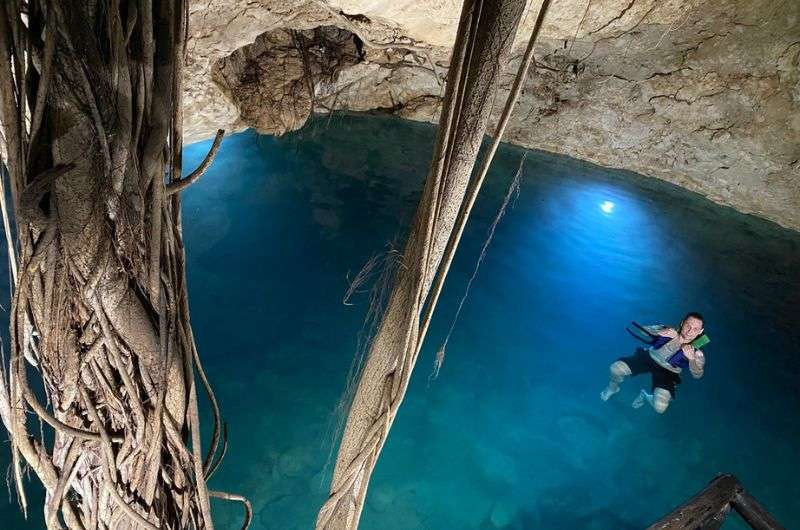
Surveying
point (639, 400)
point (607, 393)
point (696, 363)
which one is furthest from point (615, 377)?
point (696, 363)

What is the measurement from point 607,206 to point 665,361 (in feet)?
11.3

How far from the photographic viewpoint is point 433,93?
24.7 ft

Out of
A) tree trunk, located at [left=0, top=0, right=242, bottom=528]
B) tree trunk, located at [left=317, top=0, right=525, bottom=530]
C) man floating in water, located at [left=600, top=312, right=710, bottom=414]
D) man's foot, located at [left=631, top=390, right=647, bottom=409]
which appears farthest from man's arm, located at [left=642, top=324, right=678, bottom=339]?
tree trunk, located at [left=0, top=0, right=242, bottom=528]

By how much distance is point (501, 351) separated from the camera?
11.5ft

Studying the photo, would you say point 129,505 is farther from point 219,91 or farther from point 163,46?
point 219,91

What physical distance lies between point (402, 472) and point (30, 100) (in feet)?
7.87

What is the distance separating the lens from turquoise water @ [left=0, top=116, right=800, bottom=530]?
2.49 metres

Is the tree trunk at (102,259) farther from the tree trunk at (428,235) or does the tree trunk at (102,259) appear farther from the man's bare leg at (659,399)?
the man's bare leg at (659,399)

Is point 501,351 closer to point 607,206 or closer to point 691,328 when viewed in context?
point 691,328

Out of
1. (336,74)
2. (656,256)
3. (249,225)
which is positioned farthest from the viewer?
(336,74)

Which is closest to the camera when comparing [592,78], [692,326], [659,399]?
[692,326]

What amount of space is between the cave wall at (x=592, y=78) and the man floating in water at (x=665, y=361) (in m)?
2.73

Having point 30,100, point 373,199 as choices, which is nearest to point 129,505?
point 30,100

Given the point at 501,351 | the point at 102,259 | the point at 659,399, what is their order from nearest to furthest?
the point at 102,259 < the point at 659,399 < the point at 501,351
